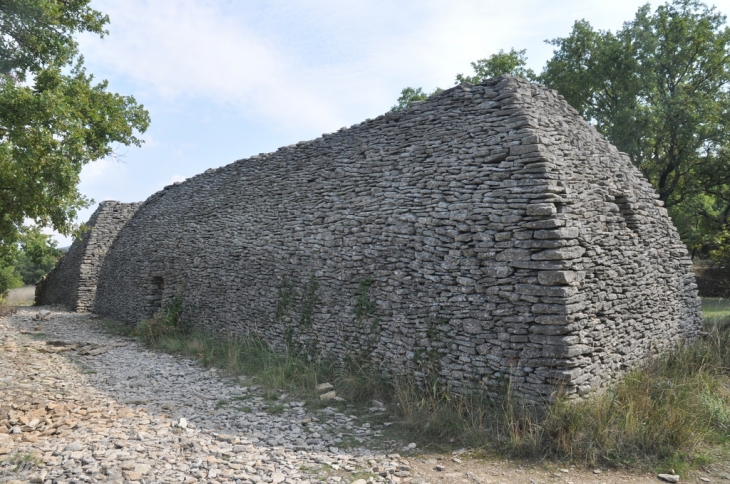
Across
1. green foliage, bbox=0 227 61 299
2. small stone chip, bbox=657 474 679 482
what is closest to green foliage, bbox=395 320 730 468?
small stone chip, bbox=657 474 679 482

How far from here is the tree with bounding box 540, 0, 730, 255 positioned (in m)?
17.0

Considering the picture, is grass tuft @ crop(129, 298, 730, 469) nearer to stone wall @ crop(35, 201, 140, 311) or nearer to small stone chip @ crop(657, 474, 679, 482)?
small stone chip @ crop(657, 474, 679, 482)

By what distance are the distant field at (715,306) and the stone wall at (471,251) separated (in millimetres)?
5770

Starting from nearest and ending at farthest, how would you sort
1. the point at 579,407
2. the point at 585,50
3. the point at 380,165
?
the point at 579,407 < the point at 380,165 < the point at 585,50

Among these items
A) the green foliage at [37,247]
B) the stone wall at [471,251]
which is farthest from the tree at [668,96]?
the green foliage at [37,247]

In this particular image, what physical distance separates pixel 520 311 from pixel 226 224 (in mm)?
7933

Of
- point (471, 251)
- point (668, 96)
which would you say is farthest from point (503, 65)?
point (471, 251)

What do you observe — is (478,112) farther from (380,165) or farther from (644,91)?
(644,91)

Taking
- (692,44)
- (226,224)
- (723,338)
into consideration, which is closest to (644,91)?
(692,44)

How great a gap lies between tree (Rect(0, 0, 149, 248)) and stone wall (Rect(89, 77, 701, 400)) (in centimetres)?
367

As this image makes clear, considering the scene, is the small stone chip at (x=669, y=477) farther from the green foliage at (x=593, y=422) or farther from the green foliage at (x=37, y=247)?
the green foliage at (x=37, y=247)

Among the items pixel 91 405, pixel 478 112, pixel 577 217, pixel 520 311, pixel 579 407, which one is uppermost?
pixel 478 112

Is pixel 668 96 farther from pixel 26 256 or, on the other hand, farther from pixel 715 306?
pixel 26 256

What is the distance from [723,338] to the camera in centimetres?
840
